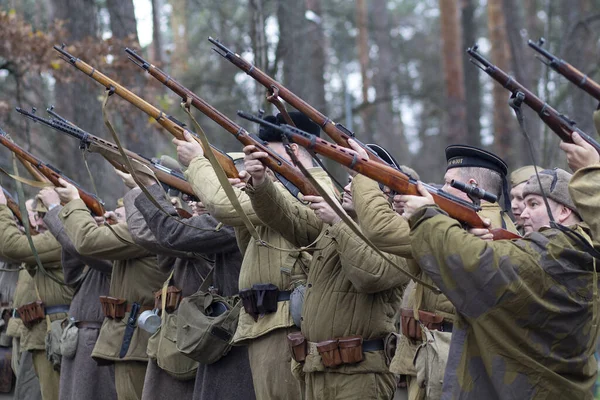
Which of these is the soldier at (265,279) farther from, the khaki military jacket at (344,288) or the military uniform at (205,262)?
the military uniform at (205,262)

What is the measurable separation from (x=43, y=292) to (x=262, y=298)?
3.89 metres

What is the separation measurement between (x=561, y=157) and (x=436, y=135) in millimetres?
20458

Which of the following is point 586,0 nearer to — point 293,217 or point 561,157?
point 561,157

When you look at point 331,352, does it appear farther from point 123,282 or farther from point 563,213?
point 123,282

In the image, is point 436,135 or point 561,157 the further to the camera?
point 436,135

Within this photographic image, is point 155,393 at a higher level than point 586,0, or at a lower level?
lower

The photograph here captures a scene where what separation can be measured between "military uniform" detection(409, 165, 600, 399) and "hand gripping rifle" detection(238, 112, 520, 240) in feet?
1.16

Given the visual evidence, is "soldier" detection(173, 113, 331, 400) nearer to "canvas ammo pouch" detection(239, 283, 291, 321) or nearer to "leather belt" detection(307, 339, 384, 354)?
"canvas ammo pouch" detection(239, 283, 291, 321)

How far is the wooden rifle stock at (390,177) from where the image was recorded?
4344mm

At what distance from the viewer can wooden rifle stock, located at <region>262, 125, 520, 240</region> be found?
434 cm

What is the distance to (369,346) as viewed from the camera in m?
5.45

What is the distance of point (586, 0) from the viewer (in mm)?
21625

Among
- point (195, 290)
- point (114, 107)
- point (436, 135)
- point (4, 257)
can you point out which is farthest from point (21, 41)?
point (436, 135)

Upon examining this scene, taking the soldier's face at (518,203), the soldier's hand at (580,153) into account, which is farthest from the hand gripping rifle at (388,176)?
the soldier's face at (518,203)
